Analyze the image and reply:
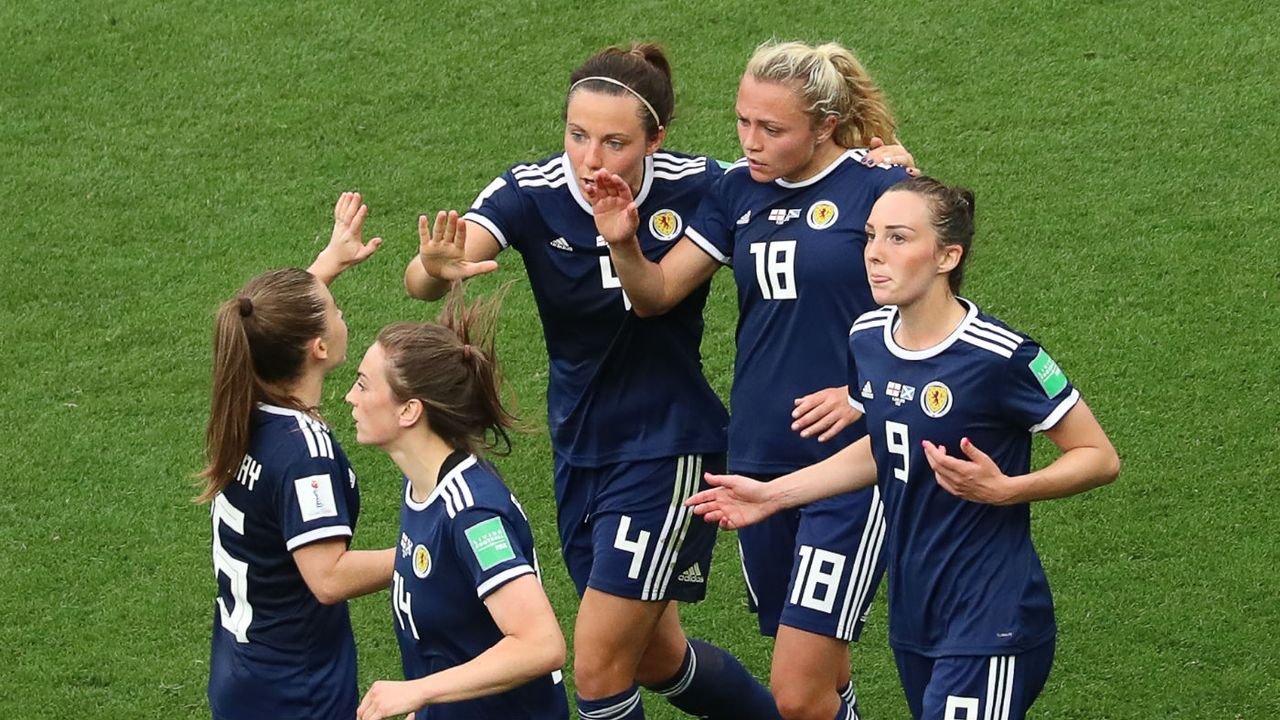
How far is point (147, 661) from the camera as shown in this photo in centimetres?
636

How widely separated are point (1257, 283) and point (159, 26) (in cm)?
626

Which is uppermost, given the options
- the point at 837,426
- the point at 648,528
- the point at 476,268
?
the point at 476,268

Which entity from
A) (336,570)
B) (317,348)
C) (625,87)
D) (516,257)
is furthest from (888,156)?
(516,257)

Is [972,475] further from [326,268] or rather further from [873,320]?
[326,268]

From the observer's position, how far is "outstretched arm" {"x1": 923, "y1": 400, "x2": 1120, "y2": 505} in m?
4.22

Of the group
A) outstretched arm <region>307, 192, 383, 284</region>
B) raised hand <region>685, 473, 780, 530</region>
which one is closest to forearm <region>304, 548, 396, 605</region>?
raised hand <region>685, 473, 780, 530</region>

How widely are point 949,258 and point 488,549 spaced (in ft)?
4.61

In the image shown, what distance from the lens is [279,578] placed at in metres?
4.48

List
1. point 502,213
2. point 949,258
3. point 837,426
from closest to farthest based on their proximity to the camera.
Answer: point 949,258 → point 837,426 → point 502,213

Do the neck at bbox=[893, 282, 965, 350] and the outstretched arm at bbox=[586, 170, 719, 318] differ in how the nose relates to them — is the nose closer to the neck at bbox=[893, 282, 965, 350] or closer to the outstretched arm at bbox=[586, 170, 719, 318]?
the outstretched arm at bbox=[586, 170, 719, 318]

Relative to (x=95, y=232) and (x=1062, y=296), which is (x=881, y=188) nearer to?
(x=1062, y=296)

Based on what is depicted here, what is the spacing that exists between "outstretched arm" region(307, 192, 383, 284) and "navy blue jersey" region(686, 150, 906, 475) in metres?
0.95

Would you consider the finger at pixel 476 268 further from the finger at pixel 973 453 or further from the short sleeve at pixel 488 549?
the finger at pixel 973 453

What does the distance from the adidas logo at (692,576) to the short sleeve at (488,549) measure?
4.74 ft
